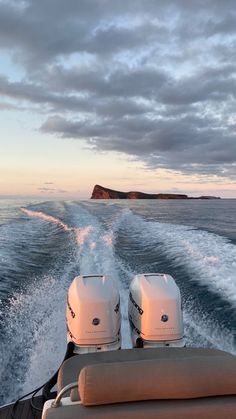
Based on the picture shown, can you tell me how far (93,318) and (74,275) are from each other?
14.3ft

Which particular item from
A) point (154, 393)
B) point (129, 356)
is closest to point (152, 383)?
point (154, 393)

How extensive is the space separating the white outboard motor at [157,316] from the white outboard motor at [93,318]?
25cm

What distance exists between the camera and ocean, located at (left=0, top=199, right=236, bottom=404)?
4.66 metres

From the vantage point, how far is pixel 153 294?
422 centimetres

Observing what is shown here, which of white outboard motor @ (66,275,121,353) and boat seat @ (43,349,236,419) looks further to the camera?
white outboard motor @ (66,275,121,353)

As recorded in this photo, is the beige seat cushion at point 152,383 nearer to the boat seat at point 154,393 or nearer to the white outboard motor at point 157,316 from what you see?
the boat seat at point 154,393

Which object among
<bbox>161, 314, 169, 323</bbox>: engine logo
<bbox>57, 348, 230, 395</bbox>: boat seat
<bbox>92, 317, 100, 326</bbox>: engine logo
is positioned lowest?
<bbox>57, 348, 230, 395</bbox>: boat seat

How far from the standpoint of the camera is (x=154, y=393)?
194cm

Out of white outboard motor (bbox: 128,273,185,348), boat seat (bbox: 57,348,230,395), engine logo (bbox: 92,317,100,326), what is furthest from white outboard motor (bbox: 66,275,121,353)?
boat seat (bbox: 57,348,230,395)

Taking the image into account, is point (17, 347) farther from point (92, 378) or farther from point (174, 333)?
point (92, 378)

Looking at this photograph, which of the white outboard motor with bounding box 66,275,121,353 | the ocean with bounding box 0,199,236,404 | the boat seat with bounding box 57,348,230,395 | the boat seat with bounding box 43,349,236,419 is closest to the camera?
the boat seat with bounding box 43,349,236,419

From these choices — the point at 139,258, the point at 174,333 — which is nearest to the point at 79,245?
the point at 139,258

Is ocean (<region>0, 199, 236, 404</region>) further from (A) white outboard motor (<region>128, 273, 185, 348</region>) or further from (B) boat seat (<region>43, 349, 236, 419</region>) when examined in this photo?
(B) boat seat (<region>43, 349, 236, 419</region>)

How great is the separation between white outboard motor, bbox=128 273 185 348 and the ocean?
1042mm
